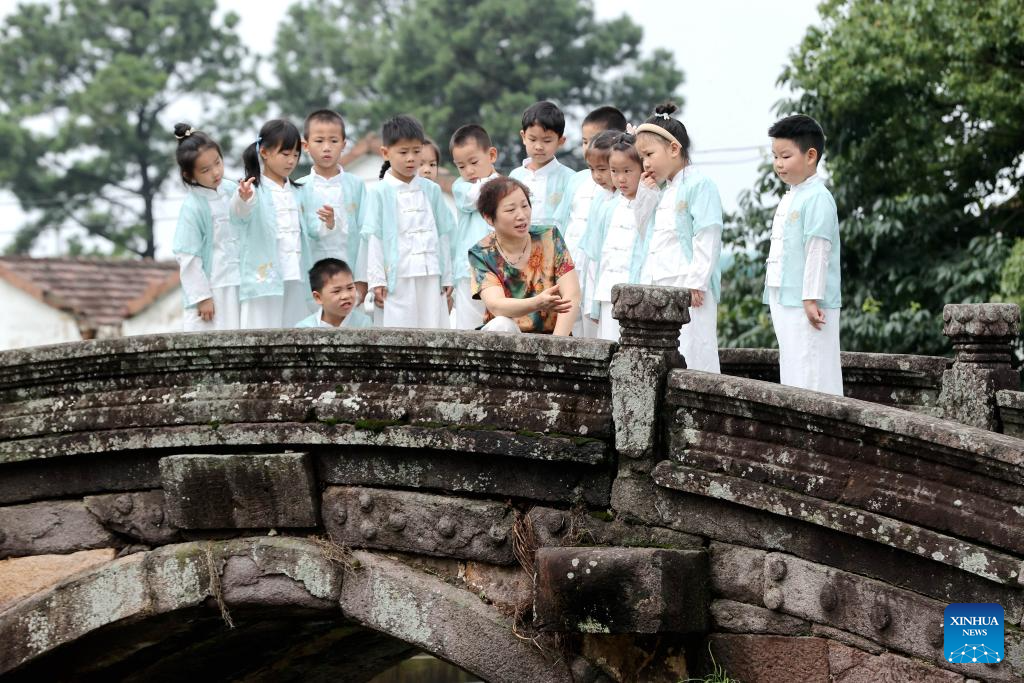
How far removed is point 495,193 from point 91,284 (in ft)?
47.9

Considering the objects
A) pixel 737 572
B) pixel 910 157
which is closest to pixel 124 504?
pixel 737 572

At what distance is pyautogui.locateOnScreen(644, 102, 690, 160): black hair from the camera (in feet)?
21.8

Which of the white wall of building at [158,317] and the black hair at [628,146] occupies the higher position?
the black hair at [628,146]

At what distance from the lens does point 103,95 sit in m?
28.8

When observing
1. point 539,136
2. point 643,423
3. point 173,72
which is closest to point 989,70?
point 539,136

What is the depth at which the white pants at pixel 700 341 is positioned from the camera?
652cm

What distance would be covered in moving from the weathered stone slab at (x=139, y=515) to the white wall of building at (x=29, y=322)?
511 inches

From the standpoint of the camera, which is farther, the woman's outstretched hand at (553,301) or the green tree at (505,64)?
the green tree at (505,64)

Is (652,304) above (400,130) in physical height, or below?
below

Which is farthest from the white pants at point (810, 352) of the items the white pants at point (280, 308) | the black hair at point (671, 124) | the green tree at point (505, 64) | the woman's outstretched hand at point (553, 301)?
the green tree at point (505, 64)

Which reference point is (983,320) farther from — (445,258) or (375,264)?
(375,264)

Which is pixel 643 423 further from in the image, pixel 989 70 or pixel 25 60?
pixel 25 60

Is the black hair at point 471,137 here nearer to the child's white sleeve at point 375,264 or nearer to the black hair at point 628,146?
the child's white sleeve at point 375,264

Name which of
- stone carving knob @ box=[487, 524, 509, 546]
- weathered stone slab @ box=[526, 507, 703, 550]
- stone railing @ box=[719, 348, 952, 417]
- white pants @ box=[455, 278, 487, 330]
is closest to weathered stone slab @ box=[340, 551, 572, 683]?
stone carving knob @ box=[487, 524, 509, 546]
